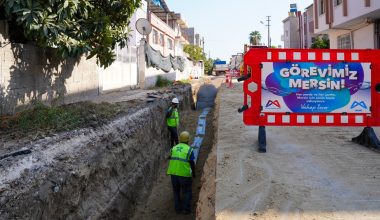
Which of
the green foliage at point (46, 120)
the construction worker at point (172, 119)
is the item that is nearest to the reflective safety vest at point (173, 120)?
the construction worker at point (172, 119)

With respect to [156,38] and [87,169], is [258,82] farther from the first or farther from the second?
[156,38]

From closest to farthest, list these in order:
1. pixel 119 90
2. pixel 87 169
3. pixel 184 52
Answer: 1. pixel 87 169
2. pixel 119 90
3. pixel 184 52

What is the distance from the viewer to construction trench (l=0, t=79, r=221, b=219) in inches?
155

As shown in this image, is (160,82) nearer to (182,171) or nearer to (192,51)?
(182,171)

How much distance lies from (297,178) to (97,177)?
298cm

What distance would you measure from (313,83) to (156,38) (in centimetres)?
2543

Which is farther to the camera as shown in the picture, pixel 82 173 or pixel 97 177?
pixel 97 177

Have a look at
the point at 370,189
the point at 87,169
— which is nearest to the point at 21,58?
the point at 87,169

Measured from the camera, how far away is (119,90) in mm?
16438

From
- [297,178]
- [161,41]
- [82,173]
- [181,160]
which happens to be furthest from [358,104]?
[161,41]

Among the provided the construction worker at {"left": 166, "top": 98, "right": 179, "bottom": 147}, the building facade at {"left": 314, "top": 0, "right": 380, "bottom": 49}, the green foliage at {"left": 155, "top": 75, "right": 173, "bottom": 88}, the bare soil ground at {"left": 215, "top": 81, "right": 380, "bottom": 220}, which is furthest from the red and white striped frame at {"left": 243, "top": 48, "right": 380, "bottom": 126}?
the green foliage at {"left": 155, "top": 75, "right": 173, "bottom": 88}

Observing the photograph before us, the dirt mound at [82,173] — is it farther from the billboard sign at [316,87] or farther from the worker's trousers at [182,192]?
the billboard sign at [316,87]

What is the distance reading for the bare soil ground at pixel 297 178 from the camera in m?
4.41

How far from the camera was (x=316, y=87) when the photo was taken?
7184 mm
